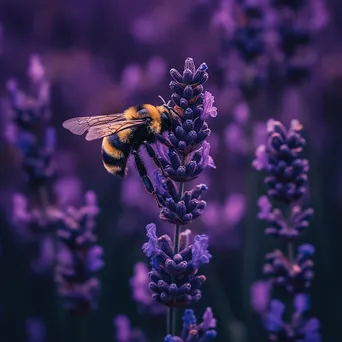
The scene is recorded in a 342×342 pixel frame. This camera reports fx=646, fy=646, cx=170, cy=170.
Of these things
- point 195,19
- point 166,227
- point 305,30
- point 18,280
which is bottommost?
point 18,280

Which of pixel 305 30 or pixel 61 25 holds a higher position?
pixel 61 25

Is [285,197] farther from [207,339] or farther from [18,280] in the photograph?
[18,280]

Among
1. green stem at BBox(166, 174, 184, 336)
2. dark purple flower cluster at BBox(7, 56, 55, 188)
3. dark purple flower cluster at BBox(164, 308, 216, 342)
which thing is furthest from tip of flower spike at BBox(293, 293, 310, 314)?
dark purple flower cluster at BBox(7, 56, 55, 188)

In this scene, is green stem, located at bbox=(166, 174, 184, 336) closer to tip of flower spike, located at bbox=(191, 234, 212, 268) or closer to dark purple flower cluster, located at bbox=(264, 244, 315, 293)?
tip of flower spike, located at bbox=(191, 234, 212, 268)

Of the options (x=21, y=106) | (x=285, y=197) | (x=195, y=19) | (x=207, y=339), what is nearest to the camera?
(x=207, y=339)

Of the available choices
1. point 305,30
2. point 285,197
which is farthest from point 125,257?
point 285,197

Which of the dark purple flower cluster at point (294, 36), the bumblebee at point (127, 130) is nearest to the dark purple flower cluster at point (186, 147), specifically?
the bumblebee at point (127, 130)

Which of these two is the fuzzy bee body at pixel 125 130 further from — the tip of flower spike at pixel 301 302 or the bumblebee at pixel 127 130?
the tip of flower spike at pixel 301 302
